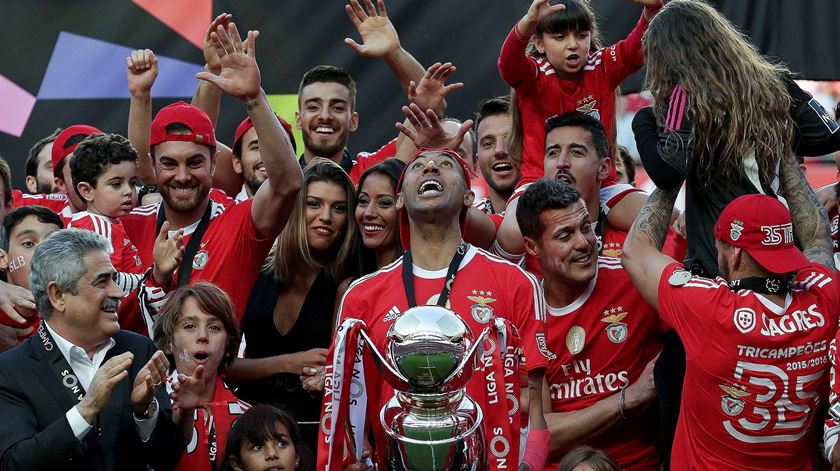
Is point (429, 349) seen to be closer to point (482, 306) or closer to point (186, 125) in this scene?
point (482, 306)

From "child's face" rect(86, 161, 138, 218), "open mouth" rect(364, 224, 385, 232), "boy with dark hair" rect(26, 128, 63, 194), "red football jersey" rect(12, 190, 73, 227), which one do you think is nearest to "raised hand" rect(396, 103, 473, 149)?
"open mouth" rect(364, 224, 385, 232)

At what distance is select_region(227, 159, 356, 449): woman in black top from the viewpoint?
5.41 metres

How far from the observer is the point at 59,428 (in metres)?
4.09

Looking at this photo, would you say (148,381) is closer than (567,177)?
Yes

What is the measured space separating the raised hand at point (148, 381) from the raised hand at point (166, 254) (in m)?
1.04

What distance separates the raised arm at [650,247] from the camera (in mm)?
4637

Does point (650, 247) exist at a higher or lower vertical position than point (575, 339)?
higher

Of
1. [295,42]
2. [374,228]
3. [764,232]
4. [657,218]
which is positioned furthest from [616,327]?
[295,42]

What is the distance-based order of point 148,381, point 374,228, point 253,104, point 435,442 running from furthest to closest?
point 374,228 < point 253,104 < point 148,381 < point 435,442

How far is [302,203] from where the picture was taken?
5672 mm

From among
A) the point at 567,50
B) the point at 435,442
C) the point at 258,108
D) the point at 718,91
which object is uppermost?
the point at 567,50

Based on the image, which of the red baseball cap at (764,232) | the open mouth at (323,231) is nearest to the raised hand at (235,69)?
the open mouth at (323,231)

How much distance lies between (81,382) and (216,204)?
1.73 m

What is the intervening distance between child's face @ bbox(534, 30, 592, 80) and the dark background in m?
1.13
